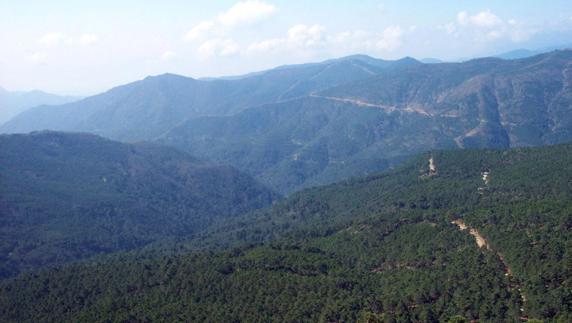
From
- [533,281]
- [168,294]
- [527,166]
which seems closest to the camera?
[533,281]

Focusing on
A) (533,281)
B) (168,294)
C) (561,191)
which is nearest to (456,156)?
(561,191)

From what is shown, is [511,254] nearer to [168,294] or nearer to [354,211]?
[168,294]

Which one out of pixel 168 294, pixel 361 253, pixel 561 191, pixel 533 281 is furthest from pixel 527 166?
pixel 168 294

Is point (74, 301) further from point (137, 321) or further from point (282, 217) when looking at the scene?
point (282, 217)

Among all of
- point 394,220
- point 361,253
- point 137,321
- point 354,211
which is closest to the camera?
point 137,321

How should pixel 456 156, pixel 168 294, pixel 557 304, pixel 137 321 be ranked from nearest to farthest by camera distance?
pixel 557 304 → pixel 137 321 → pixel 168 294 → pixel 456 156

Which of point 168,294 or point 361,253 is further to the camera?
point 361,253

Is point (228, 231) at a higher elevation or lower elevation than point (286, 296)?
lower
